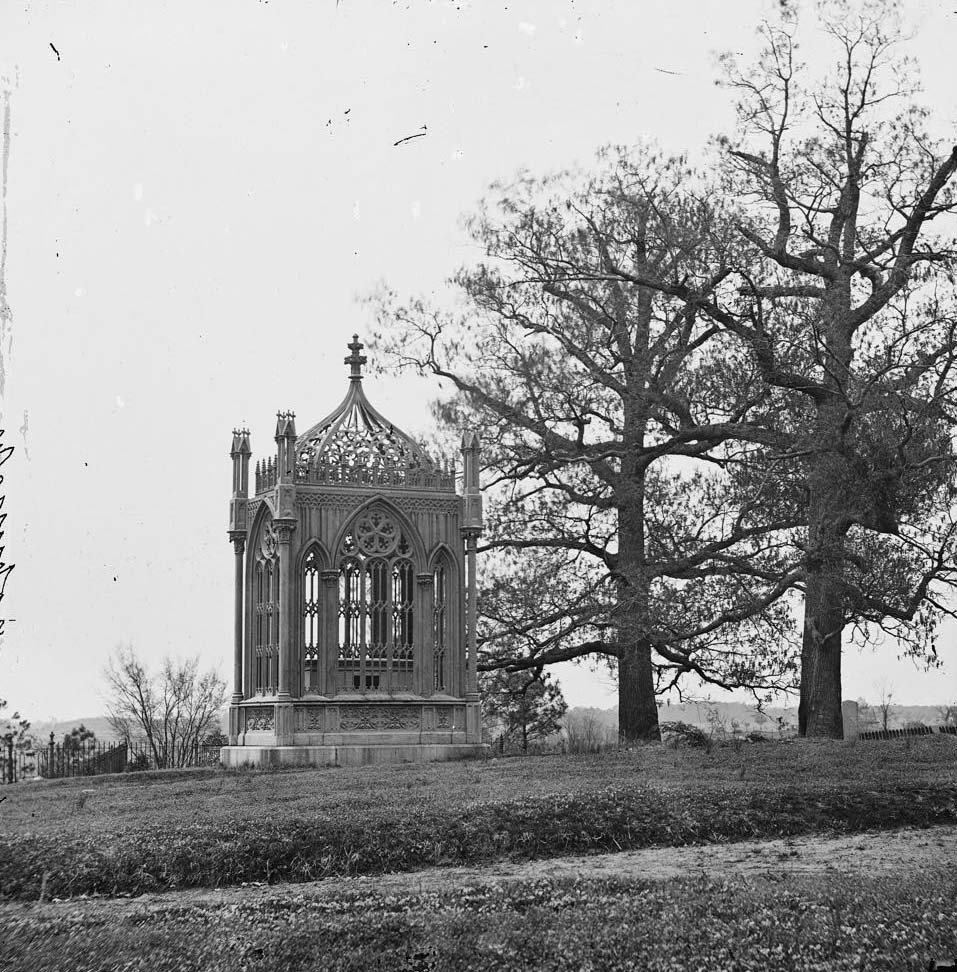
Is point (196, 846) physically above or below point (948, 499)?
below

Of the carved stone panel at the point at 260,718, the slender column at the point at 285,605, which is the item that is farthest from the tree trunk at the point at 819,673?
the carved stone panel at the point at 260,718

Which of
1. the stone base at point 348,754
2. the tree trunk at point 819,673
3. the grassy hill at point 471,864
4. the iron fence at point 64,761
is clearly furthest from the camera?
the iron fence at point 64,761

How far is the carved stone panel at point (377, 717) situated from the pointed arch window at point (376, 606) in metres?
0.32

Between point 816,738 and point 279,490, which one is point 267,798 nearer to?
point 279,490

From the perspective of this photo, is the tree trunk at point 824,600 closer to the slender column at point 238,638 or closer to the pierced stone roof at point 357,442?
the pierced stone roof at point 357,442

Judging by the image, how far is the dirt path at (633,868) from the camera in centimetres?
1062

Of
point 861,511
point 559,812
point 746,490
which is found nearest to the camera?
point 559,812

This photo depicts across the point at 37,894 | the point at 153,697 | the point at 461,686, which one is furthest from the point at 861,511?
the point at 153,697

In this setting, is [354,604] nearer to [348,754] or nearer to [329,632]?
[329,632]

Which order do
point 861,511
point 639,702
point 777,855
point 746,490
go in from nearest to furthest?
point 777,855 < point 861,511 < point 746,490 < point 639,702

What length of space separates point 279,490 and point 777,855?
1129 cm

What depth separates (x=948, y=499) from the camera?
22.4 m

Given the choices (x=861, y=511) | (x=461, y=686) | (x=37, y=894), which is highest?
(x=861, y=511)

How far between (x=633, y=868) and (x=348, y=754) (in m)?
10.4
